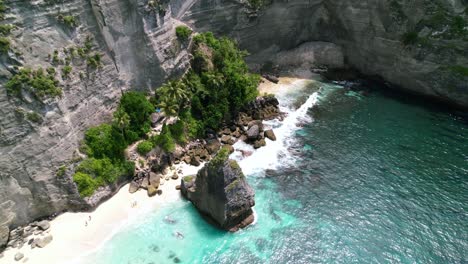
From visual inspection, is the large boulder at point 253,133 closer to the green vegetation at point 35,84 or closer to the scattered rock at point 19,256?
the green vegetation at point 35,84

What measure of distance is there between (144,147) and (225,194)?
14.4 meters

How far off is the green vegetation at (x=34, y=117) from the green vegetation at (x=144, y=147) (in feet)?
40.7

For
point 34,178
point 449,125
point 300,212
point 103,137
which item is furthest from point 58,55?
point 449,125

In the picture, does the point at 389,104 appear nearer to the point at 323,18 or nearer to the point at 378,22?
the point at 378,22

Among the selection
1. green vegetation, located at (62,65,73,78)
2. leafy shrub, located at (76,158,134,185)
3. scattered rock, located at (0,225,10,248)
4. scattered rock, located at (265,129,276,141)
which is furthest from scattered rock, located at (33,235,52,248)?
scattered rock, located at (265,129,276,141)

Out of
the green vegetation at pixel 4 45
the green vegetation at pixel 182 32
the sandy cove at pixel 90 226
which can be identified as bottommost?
the sandy cove at pixel 90 226

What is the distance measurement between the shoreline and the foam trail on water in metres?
8.28

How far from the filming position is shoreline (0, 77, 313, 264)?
124 ft

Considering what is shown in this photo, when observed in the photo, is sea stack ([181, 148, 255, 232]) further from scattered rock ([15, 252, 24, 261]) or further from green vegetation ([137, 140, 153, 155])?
scattered rock ([15, 252, 24, 261])

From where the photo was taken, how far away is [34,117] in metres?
38.8

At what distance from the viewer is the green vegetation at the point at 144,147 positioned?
47.5 metres

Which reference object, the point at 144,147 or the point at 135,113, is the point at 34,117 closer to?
the point at 135,113

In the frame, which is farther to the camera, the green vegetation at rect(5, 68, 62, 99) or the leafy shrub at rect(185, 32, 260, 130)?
the leafy shrub at rect(185, 32, 260, 130)

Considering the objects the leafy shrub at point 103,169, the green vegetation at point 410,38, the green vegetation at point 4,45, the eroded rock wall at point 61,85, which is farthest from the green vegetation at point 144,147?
the green vegetation at point 410,38
